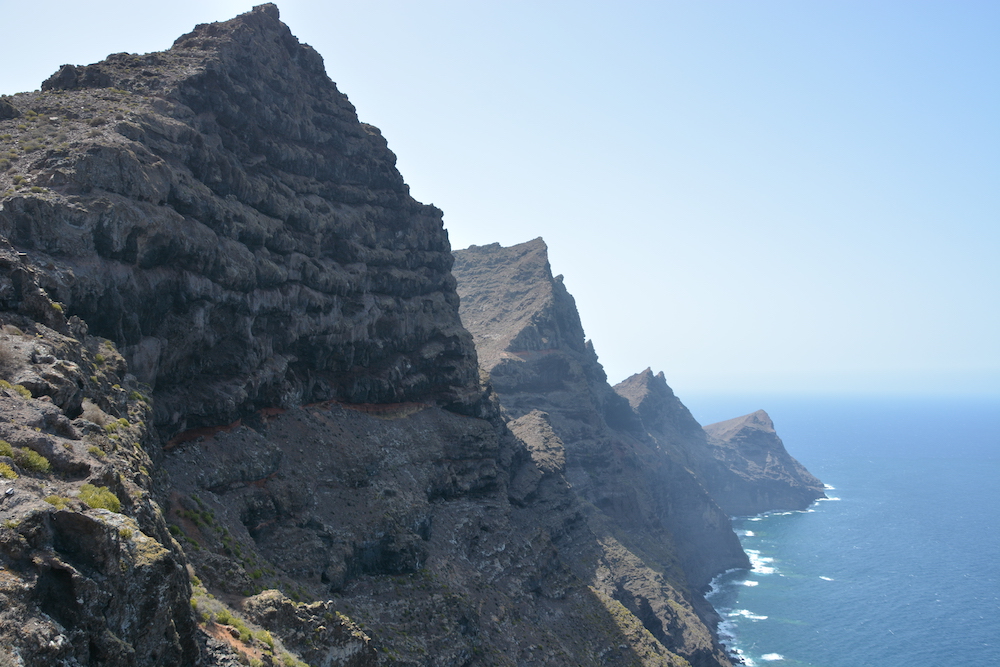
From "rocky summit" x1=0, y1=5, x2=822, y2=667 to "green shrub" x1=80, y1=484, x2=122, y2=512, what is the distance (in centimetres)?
10

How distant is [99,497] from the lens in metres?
21.2

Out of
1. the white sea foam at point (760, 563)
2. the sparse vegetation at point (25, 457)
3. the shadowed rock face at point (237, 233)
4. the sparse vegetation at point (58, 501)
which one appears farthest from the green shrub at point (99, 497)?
the white sea foam at point (760, 563)

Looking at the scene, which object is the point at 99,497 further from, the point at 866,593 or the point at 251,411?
the point at 866,593

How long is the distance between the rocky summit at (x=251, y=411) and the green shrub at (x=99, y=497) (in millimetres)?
96

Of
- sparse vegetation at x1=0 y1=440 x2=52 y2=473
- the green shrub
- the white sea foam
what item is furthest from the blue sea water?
sparse vegetation at x1=0 y1=440 x2=52 y2=473

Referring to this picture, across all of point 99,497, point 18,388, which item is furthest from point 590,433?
point 99,497

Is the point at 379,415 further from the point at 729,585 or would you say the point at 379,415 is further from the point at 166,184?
the point at 729,585

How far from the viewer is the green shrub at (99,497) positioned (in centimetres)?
2081

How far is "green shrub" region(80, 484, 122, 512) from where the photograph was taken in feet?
68.3

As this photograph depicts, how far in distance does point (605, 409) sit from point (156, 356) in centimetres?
13093

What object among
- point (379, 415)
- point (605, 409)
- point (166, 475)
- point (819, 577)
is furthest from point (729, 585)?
point (166, 475)

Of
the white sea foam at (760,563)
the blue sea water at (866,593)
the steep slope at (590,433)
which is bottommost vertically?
the blue sea water at (866,593)

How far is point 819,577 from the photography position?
143375 mm

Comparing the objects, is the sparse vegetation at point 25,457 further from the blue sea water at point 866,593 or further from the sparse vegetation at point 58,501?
the blue sea water at point 866,593
